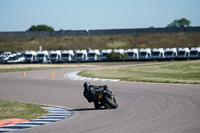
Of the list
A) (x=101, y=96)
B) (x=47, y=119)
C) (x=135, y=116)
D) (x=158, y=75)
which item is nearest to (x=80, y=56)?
(x=158, y=75)

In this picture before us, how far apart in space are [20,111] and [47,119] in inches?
89.0

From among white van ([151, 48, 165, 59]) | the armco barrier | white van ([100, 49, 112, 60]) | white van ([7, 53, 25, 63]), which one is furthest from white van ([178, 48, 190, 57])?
the armco barrier

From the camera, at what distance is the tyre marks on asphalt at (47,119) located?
32.8 ft

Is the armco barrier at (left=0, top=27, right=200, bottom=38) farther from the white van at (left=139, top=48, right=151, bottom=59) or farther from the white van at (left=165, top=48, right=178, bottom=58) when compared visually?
the white van at (left=165, top=48, right=178, bottom=58)

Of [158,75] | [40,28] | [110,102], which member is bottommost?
[158,75]

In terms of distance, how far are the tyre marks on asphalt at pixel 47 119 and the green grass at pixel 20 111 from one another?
13.5 inches

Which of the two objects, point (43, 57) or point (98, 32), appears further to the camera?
point (98, 32)

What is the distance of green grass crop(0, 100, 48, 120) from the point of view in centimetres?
1211

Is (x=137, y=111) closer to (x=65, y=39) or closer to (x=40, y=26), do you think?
(x=65, y=39)

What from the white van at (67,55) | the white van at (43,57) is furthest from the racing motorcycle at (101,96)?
the white van at (43,57)

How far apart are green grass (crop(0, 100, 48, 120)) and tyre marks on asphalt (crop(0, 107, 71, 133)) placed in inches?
13.5

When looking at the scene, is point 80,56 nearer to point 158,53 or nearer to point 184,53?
point 158,53

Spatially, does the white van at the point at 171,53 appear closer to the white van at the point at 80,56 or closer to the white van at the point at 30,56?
the white van at the point at 80,56

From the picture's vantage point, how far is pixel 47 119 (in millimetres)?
11414
